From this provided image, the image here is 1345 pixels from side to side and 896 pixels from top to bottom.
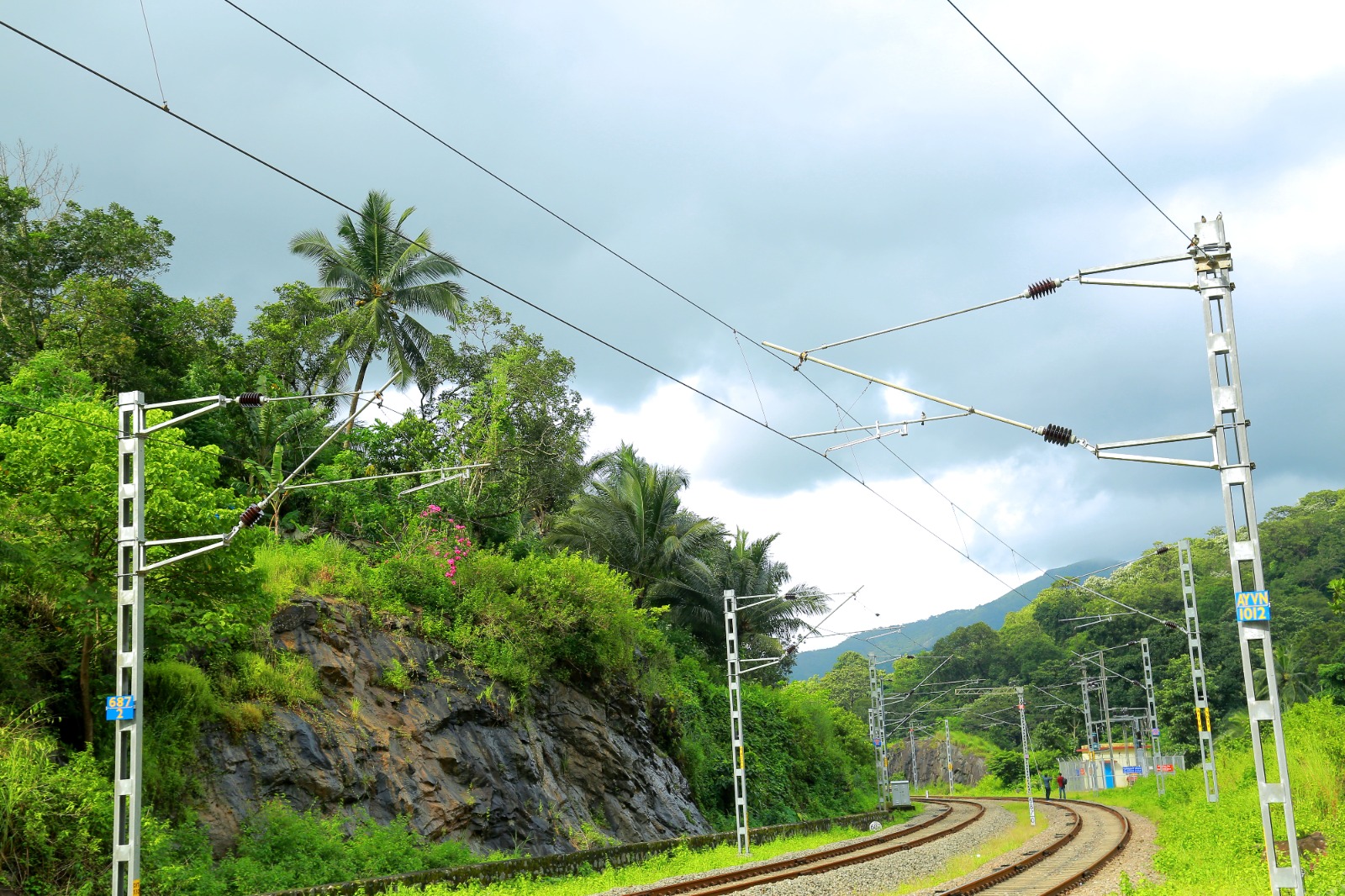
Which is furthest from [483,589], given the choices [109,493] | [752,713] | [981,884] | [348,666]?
[752,713]

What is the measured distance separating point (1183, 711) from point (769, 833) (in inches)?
1917

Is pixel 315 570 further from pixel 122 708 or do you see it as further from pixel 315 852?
pixel 122 708

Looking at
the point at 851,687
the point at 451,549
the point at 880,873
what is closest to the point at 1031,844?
the point at 880,873

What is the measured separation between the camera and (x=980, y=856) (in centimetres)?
2656

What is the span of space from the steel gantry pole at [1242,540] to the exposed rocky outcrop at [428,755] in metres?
16.7

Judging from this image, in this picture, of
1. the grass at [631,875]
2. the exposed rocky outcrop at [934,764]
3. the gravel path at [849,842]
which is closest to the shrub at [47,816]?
the grass at [631,875]

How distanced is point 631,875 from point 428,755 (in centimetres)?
552

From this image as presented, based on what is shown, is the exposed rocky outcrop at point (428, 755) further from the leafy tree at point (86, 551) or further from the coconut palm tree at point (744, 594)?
the coconut palm tree at point (744, 594)

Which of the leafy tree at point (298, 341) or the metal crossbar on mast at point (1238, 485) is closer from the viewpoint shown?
the metal crossbar on mast at point (1238, 485)

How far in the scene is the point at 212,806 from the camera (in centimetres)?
1942

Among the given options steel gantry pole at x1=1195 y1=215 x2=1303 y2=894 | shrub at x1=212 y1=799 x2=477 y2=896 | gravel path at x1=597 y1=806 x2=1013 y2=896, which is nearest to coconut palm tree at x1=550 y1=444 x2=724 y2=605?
gravel path at x1=597 y1=806 x2=1013 y2=896

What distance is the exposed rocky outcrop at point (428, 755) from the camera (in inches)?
836

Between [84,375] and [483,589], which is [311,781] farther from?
[84,375]

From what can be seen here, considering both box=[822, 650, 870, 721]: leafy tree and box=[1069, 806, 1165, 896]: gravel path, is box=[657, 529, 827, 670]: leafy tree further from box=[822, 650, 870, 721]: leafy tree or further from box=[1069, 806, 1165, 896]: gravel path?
box=[822, 650, 870, 721]: leafy tree
